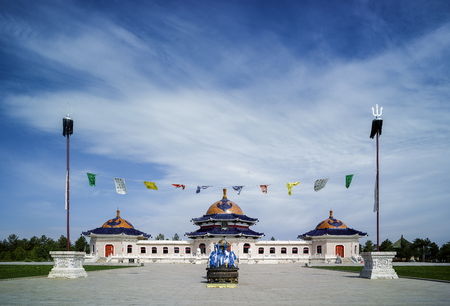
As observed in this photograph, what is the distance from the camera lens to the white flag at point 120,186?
26.4 meters

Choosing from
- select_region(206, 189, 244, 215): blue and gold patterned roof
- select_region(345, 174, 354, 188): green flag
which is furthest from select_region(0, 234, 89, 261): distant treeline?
select_region(345, 174, 354, 188): green flag

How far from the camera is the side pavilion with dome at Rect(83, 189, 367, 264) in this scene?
177 feet

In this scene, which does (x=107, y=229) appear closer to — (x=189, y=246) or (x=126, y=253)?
(x=126, y=253)

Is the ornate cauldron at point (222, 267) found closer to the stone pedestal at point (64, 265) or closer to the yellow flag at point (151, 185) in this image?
the stone pedestal at point (64, 265)

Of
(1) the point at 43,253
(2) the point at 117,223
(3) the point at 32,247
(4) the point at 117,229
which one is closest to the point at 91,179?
(4) the point at 117,229

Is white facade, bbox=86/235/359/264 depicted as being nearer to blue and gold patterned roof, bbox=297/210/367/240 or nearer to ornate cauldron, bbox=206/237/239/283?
blue and gold patterned roof, bbox=297/210/367/240

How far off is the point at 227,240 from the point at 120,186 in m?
30.1

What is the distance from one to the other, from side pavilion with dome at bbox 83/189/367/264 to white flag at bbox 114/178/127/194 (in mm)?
27709

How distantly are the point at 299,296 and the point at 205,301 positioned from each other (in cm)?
346

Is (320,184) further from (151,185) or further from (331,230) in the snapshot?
(331,230)

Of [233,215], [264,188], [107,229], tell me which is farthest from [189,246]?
[264,188]

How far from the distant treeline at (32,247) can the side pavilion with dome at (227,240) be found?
886 centimetres

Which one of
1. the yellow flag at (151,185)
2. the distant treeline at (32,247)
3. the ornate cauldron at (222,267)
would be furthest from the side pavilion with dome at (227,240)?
the ornate cauldron at (222,267)

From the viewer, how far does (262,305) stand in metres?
11.4
